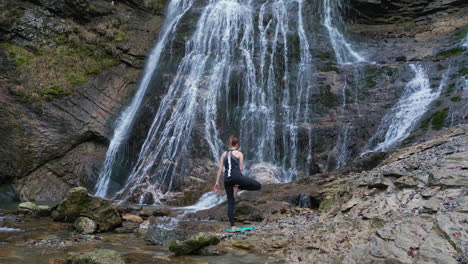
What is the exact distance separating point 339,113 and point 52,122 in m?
12.5

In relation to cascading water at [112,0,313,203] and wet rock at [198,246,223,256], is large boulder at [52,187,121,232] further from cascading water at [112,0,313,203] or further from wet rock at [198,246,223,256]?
cascading water at [112,0,313,203]

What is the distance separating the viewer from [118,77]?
19578 millimetres

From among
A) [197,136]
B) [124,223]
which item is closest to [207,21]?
[197,136]

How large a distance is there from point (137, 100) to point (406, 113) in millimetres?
12267

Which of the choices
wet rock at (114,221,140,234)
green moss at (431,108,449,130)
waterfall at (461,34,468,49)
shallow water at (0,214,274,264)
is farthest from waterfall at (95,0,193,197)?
waterfall at (461,34,468,49)

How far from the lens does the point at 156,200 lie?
540 inches

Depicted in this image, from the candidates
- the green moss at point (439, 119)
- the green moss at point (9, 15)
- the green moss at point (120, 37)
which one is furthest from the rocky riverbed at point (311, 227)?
the green moss at point (120, 37)

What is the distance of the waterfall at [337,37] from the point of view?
61.5ft

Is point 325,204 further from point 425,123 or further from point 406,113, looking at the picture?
point 406,113

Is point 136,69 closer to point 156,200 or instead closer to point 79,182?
point 79,182

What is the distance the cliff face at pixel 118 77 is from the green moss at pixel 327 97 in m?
0.04

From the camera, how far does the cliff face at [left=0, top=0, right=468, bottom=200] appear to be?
1509 centimetres

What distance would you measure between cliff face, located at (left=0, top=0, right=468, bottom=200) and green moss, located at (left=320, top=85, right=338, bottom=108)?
0.14 ft

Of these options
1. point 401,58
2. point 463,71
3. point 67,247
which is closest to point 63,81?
point 67,247
